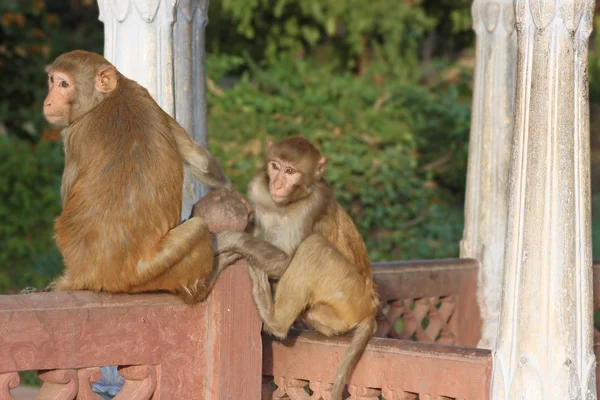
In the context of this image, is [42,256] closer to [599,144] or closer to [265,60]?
[265,60]

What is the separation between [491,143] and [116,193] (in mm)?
2437

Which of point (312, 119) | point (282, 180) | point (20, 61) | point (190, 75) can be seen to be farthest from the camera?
point (312, 119)

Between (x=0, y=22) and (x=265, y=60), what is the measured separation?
2.76m

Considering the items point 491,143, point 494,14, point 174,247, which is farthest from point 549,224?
point 494,14

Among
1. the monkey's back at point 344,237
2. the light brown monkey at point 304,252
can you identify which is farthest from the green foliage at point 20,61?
the monkey's back at point 344,237

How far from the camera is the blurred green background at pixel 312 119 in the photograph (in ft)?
30.3

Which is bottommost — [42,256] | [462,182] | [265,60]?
[42,256]

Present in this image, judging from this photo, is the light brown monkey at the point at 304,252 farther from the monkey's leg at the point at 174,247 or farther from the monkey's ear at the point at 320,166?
the monkey's leg at the point at 174,247

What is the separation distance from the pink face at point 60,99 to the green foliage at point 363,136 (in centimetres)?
547

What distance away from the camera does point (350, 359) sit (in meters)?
3.66

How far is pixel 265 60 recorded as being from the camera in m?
10.4

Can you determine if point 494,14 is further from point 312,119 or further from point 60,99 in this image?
point 312,119

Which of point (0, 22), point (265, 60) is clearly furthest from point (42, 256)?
point (265, 60)

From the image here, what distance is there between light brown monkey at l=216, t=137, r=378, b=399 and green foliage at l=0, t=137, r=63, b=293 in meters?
5.68
